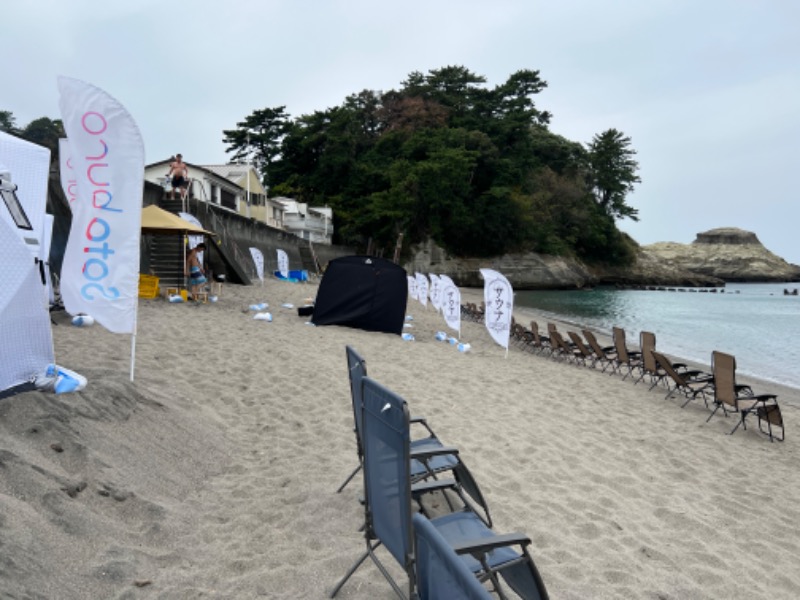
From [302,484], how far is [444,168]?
153 ft

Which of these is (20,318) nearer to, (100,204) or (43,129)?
(100,204)

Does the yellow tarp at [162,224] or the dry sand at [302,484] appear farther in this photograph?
the yellow tarp at [162,224]

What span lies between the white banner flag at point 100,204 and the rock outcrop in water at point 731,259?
10939cm

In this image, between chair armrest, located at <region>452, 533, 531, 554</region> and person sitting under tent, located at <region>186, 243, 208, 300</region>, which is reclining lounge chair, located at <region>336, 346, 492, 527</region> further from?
person sitting under tent, located at <region>186, 243, 208, 300</region>

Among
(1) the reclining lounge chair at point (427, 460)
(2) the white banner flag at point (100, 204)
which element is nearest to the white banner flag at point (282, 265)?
(2) the white banner flag at point (100, 204)

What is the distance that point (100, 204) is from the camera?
196 inches

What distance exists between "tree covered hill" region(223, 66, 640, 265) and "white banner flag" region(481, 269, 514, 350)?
3722 centimetres

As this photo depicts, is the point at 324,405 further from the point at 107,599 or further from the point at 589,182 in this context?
the point at 589,182

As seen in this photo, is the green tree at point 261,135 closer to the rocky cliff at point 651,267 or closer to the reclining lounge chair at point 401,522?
the rocky cliff at point 651,267

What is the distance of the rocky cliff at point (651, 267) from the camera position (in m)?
52.1

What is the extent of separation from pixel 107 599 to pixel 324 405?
343 cm

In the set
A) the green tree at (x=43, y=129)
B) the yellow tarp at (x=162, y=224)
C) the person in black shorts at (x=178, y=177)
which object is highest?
the green tree at (x=43, y=129)

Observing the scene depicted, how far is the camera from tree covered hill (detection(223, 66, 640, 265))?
5044 centimetres

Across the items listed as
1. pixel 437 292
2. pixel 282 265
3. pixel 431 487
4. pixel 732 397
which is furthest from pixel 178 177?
pixel 431 487
